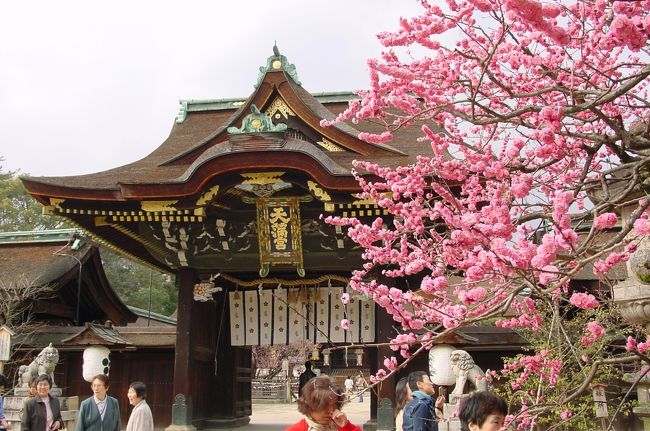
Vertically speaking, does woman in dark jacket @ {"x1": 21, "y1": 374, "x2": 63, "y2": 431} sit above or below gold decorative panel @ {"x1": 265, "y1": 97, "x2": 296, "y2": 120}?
below

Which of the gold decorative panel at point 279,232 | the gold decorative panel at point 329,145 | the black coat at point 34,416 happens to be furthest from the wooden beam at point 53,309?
the black coat at point 34,416

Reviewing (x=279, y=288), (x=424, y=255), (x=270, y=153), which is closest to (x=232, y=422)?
(x=279, y=288)

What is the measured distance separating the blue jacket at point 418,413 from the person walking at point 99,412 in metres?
2.48

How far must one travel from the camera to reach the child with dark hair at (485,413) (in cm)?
290

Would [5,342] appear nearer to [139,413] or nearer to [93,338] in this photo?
[93,338]

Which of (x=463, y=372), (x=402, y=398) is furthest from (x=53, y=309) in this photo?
(x=402, y=398)

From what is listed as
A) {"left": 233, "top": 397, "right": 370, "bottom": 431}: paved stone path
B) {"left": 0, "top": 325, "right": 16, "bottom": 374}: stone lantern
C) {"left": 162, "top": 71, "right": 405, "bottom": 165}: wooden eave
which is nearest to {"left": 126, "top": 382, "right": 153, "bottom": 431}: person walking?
{"left": 0, "top": 325, "right": 16, "bottom": 374}: stone lantern

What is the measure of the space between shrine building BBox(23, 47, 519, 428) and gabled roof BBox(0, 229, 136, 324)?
2.57 m

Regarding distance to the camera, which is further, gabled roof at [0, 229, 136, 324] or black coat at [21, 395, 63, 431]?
gabled roof at [0, 229, 136, 324]

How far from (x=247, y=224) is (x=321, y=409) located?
25.3 feet

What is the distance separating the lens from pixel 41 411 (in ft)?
19.6

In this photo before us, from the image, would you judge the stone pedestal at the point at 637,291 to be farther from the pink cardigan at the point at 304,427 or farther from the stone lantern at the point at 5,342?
the stone lantern at the point at 5,342

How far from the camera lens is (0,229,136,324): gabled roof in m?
13.9

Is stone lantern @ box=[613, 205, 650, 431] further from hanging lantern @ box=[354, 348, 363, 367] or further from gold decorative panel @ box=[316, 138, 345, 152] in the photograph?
hanging lantern @ box=[354, 348, 363, 367]
